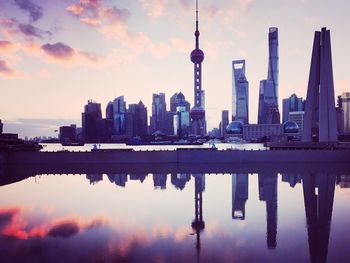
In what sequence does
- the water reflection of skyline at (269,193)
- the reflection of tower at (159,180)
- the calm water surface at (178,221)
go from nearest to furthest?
the calm water surface at (178,221)
the water reflection of skyline at (269,193)
the reflection of tower at (159,180)

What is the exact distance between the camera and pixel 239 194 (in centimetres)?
2836

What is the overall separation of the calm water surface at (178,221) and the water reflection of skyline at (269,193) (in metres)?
0.08

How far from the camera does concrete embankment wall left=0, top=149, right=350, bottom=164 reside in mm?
53500

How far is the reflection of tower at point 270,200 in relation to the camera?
1611 centimetres

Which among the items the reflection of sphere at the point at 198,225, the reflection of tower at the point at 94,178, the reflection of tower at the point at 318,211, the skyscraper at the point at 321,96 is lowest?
the reflection of tower at the point at 94,178

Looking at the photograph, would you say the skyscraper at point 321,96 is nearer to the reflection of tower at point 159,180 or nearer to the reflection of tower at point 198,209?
the reflection of tower at point 198,209

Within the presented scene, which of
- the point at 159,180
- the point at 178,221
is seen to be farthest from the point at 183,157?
the point at 178,221

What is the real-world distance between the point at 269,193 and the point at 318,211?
7029 mm

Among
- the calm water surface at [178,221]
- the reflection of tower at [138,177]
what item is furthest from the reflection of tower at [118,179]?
the reflection of tower at [138,177]

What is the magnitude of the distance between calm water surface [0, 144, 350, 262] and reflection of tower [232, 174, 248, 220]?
76 millimetres

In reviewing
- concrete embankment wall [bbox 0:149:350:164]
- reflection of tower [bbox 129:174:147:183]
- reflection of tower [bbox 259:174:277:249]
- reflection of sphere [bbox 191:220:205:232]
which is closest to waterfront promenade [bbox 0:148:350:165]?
concrete embankment wall [bbox 0:149:350:164]

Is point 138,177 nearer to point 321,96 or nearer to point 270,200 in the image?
point 270,200

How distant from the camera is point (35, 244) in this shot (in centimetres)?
1548

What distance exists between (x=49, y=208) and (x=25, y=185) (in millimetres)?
13460
